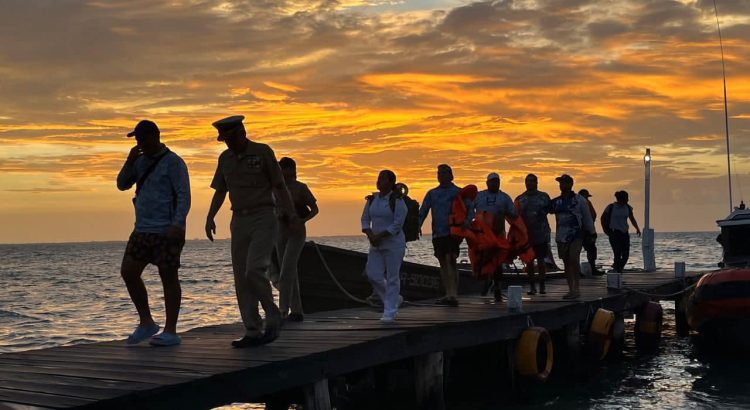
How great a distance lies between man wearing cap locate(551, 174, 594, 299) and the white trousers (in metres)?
3.82

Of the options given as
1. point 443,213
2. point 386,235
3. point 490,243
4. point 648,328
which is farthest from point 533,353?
point 648,328

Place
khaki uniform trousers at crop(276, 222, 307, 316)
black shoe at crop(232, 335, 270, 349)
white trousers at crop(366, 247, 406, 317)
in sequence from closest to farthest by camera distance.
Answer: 1. black shoe at crop(232, 335, 270, 349)
2. white trousers at crop(366, 247, 406, 317)
3. khaki uniform trousers at crop(276, 222, 307, 316)

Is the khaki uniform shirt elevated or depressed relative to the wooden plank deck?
elevated

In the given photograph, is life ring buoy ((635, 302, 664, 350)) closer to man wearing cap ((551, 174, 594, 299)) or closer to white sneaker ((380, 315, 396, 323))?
man wearing cap ((551, 174, 594, 299))

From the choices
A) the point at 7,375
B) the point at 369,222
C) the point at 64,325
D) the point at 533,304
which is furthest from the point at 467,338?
the point at 64,325

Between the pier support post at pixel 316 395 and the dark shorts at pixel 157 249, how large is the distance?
165cm

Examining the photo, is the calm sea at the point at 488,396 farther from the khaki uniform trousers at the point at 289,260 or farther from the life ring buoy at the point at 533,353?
the khaki uniform trousers at the point at 289,260

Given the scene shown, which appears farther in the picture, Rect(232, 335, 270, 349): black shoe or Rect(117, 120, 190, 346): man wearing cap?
Rect(232, 335, 270, 349): black shoe

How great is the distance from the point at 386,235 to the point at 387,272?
481 mm

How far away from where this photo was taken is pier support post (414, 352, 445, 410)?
10789 mm

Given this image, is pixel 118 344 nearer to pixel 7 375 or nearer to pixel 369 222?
pixel 7 375

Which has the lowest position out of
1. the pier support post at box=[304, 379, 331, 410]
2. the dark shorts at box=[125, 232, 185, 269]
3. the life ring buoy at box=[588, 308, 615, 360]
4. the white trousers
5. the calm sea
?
the calm sea

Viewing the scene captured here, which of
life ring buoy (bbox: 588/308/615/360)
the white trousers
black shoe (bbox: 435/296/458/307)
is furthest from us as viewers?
life ring buoy (bbox: 588/308/615/360)

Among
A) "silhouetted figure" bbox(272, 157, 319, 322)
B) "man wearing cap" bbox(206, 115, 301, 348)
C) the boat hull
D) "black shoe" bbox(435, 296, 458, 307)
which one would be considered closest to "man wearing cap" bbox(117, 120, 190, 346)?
"man wearing cap" bbox(206, 115, 301, 348)
